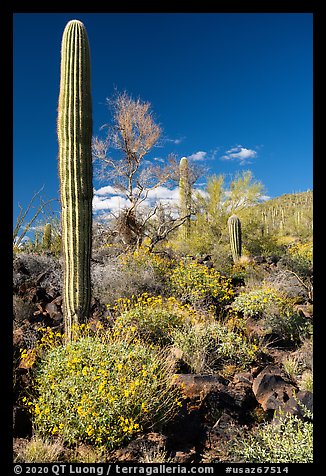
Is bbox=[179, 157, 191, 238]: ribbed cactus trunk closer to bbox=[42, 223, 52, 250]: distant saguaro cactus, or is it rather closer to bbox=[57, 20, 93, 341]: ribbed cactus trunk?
bbox=[42, 223, 52, 250]: distant saguaro cactus

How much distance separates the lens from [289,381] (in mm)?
4730

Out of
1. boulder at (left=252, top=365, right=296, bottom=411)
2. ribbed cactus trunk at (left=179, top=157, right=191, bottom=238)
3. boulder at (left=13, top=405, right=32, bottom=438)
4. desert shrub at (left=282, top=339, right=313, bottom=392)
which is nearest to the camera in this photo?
boulder at (left=13, top=405, right=32, bottom=438)

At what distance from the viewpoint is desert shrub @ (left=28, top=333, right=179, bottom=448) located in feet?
10.9

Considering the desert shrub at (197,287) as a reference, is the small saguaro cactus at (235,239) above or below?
above

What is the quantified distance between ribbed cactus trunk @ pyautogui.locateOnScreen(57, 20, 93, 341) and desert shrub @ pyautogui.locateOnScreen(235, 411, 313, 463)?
302cm

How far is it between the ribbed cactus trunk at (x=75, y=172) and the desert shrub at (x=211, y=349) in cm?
159

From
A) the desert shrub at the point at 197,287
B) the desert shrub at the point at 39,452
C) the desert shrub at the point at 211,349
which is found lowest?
the desert shrub at the point at 39,452

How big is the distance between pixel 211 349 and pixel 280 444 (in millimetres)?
1997

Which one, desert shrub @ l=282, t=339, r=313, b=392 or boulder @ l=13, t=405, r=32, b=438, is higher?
desert shrub @ l=282, t=339, r=313, b=392

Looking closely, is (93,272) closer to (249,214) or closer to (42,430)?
(42,430)

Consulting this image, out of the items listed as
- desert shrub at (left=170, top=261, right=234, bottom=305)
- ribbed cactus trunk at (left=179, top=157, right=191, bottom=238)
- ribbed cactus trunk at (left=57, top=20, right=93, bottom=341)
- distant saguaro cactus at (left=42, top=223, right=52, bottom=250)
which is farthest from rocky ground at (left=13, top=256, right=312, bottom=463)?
ribbed cactus trunk at (left=179, top=157, right=191, bottom=238)

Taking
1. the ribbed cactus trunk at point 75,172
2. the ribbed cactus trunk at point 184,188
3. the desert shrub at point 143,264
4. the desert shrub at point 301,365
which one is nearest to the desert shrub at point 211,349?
the desert shrub at point 301,365

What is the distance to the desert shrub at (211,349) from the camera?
15.8ft

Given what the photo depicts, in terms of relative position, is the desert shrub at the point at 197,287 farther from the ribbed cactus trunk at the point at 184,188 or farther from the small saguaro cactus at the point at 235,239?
the ribbed cactus trunk at the point at 184,188
